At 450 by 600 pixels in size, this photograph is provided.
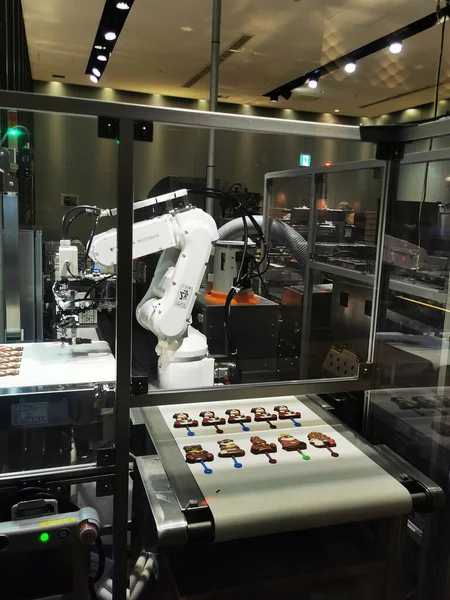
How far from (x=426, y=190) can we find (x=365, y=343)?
0.61 m

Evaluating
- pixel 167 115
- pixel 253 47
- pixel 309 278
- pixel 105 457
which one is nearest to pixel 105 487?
pixel 105 457

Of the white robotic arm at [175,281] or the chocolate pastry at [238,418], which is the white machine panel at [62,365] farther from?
the chocolate pastry at [238,418]

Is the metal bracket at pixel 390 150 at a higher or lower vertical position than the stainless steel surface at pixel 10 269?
higher

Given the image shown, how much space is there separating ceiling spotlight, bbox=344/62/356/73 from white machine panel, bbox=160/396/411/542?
541 cm

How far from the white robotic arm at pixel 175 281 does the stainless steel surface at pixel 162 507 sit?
19.4 inches

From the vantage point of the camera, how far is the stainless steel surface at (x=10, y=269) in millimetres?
2561

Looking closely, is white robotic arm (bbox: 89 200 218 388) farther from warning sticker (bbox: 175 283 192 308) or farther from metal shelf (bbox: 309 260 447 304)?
metal shelf (bbox: 309 260 447 304)

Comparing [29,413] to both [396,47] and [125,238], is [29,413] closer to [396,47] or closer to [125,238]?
[125,238]

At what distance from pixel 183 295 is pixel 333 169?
1260 millimetres

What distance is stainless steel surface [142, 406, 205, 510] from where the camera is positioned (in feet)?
3.87

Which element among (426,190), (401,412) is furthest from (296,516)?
(426,190)

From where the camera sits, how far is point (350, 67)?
5895 millimetres

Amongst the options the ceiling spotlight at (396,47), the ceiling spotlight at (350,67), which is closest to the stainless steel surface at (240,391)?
the ceiling spotlight at (396,47)

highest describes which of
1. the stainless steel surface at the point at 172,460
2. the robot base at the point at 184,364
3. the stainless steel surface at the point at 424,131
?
the stainless steel surface at the point at 424,131
